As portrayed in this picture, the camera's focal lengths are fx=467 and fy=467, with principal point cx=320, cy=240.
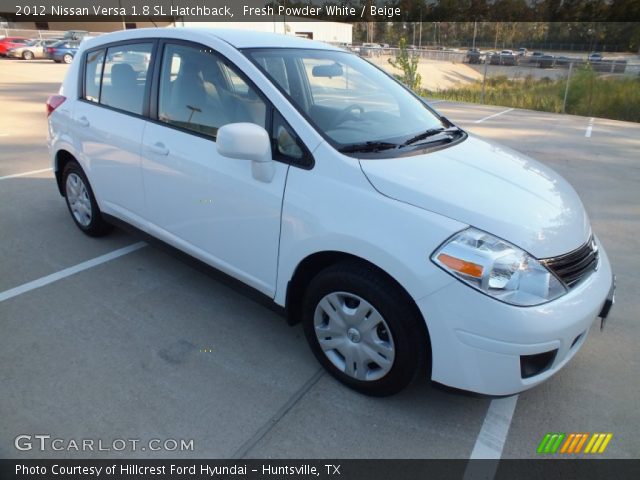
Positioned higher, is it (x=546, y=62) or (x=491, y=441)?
(x=546, y=62)

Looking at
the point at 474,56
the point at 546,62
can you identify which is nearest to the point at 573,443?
the point at 546,62

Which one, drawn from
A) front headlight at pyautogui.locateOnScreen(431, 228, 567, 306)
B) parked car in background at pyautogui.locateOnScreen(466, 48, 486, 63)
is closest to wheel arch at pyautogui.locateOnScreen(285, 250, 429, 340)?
front headlight at pyautogui.locateOnScreen(431, 228, 567, 306)

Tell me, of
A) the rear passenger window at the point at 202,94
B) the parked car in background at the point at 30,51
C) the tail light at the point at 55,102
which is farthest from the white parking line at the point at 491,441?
the parked car in background at the point at 30,51

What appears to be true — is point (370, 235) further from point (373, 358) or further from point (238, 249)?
point (238, 249)

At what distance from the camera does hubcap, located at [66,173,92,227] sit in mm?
4066

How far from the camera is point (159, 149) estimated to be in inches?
119

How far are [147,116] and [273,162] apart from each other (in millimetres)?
1262

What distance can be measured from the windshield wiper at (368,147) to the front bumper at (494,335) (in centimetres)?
88

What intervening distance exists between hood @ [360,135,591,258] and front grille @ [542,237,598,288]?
0.11ft

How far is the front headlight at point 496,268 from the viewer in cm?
198

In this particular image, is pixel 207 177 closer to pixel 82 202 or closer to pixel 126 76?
pixel 126 76

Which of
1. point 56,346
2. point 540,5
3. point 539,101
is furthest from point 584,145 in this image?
point 540,5

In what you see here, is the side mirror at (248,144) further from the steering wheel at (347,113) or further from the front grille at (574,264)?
the front grille at (574,264)

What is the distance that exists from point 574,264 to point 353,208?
1084 mm
